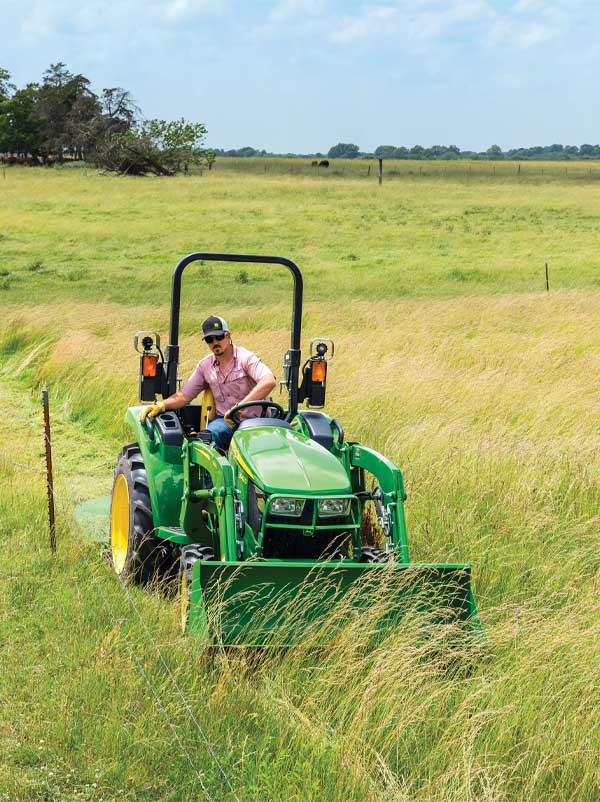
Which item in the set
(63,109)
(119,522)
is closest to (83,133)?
(63,109)

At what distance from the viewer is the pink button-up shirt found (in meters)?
5.94

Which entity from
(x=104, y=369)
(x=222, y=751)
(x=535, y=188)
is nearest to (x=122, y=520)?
(x=222, y=751)

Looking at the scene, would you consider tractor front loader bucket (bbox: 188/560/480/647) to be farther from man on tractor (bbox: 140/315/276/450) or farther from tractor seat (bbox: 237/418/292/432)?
man on tractor (bbox: 140/315/276/450)

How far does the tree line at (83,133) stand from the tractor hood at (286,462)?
201ft

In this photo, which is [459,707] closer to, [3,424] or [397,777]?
[397,777]

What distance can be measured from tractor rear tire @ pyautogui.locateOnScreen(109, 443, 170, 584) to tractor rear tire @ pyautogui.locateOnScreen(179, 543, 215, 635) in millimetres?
412

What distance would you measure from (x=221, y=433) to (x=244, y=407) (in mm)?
203

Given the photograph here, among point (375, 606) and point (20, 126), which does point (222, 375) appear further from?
point (20, 126)

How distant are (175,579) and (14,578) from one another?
94 centimetres

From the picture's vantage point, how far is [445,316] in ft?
49.6

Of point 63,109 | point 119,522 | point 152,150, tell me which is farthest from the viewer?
point 63,109

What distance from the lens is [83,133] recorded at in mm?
73688

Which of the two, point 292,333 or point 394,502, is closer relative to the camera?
point 394,502

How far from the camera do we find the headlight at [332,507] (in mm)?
4594
